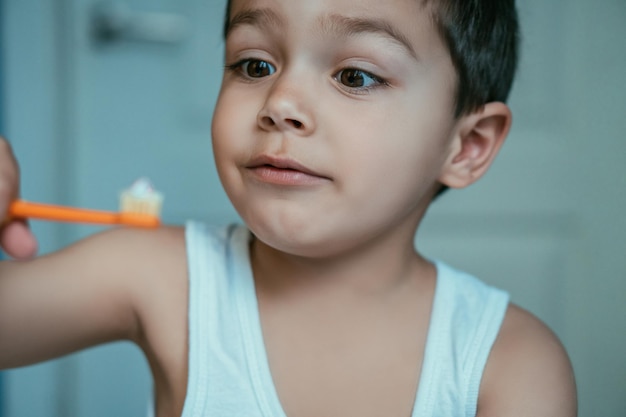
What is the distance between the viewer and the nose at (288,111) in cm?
61

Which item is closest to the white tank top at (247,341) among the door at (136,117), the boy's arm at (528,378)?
the boy's arm at (528,378)

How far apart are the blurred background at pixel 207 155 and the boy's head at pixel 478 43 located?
53 cm

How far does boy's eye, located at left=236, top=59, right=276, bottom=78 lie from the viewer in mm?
675

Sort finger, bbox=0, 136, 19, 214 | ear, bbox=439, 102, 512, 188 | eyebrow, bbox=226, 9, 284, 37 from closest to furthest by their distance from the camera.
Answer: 1. finger, bbox=0, 136, 19, 214
2. eyebrow, bbox=226, 9, 284, 37
3. ear, bbox=439, 102, 512, 188

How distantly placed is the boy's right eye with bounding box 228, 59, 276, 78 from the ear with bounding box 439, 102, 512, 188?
0.69 feet

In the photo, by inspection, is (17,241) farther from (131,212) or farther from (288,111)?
(288,111)

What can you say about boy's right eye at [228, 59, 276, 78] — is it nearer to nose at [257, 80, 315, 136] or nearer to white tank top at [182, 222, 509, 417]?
nose at [257, 80, 315, 136]

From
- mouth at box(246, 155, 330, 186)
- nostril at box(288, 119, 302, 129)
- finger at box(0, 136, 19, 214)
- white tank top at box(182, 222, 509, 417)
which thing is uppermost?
nostril at box(288, 119, 302, 129)

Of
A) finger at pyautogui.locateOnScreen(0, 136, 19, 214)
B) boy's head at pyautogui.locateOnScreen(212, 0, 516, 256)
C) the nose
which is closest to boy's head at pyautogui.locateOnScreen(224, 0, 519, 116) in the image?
boy's head at pyautogui.locateOnScreen(212, 0, 516, 256)

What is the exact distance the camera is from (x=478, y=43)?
0.74m

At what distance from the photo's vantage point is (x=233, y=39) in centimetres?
69

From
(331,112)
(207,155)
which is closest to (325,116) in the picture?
(331,112)

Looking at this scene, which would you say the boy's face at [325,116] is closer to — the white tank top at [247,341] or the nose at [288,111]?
the nose at [288,111]

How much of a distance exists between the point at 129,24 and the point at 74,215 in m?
0.69
